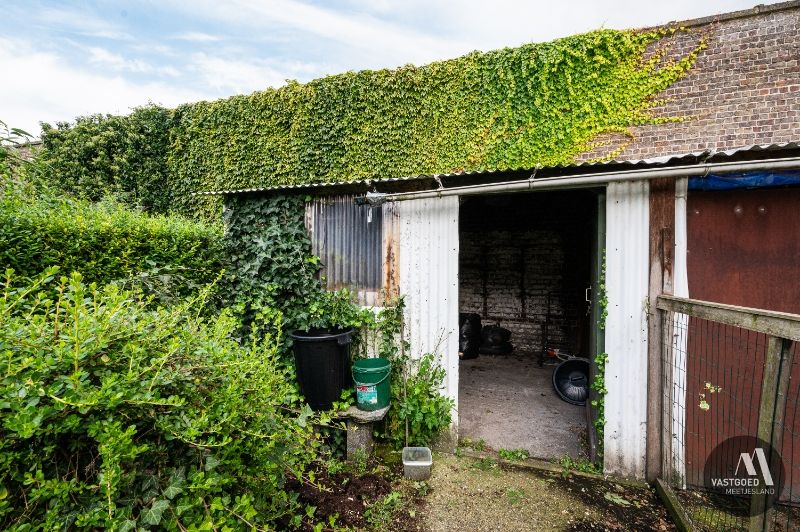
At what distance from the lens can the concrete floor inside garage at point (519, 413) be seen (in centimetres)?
437

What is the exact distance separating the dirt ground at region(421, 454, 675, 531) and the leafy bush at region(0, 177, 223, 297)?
3.91 meters

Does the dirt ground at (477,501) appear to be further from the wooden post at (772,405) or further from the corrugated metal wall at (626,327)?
the wooden post at (772,405)

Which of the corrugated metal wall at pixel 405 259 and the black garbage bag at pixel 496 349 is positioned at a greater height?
the corrugated metal wall at pixel 405 259

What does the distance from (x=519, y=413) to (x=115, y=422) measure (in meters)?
5.01

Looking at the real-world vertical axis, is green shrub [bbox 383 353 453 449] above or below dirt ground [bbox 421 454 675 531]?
above

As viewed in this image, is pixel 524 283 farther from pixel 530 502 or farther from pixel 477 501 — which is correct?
pixel 477 501

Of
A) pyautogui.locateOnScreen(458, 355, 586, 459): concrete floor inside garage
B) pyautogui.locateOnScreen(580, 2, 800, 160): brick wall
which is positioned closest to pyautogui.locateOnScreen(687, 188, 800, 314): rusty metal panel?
pyautogui.locateOnScreen(458, 355, 586, 459): concrete floor inside garage

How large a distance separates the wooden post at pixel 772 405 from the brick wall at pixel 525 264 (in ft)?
20.1

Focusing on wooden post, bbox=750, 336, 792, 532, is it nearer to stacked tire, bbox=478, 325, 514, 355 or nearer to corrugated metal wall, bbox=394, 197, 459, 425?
corrugated metal wall, bbox=394, 197, 459, 425

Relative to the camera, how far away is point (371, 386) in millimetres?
3898

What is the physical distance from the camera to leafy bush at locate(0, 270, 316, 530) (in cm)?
121

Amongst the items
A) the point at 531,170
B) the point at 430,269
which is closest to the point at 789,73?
the point at 531,170

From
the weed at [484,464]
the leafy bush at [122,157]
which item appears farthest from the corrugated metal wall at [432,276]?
the leafy bush at [122,157]
